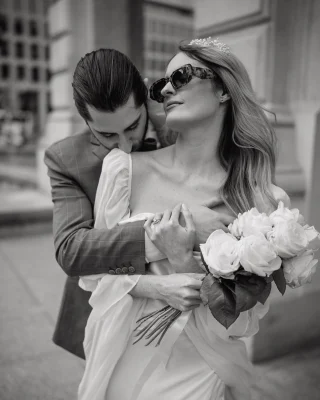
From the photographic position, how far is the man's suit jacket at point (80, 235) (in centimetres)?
143

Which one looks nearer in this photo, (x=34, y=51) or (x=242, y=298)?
(x=242, y=298)

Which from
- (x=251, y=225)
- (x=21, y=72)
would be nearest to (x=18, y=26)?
(x=21, y=72)

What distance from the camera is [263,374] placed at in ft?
9.49

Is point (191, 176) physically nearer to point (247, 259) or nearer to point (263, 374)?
point (247, 259)

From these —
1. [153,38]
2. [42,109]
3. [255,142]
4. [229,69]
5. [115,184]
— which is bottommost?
[42,109]

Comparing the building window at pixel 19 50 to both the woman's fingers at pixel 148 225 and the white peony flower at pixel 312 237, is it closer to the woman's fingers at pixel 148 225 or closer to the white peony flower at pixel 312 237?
the woman's fingers at pixel 148 225

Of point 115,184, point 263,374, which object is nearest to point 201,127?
point 115,184

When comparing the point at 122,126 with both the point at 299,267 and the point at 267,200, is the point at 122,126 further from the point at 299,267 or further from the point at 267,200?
the point at 299,267

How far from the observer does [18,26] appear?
33.8 meters

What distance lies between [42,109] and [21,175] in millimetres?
27818

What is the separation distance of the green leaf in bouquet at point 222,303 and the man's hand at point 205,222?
0.21m

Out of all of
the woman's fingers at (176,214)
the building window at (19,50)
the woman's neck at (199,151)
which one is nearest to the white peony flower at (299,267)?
the woman's fingers at (176,214)

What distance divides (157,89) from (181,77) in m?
0.14

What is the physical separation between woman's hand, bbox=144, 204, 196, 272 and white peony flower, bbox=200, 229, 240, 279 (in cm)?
14
